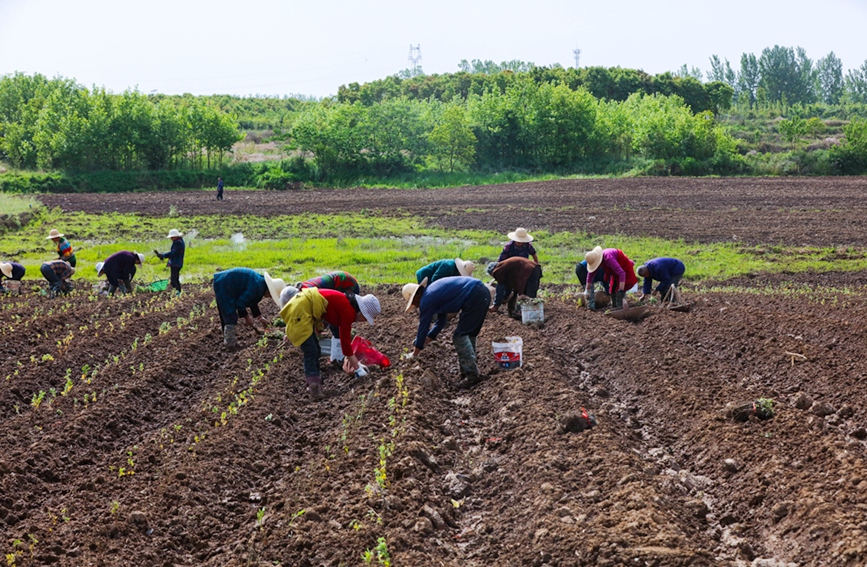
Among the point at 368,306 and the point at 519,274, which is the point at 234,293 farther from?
the point at 519,274

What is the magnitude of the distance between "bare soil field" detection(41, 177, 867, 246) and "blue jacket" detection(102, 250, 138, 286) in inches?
485

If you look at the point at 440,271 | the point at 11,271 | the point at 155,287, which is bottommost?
the point at 155,287

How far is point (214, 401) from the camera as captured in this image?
9438mm

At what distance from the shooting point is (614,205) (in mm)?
31188

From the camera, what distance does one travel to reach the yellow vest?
30.5 ft

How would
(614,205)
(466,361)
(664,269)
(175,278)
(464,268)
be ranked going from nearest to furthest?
(466,361), (464,268), (664,269), (175,278), (614,205)

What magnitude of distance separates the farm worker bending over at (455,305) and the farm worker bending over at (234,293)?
107 inches

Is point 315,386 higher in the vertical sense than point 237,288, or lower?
lower

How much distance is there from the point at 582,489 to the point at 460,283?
11.2 feet

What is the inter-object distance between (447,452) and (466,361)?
6.94 feet

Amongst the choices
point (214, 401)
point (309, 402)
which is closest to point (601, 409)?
point (309, 402)

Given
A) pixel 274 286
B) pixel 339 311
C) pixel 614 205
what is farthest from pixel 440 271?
pixel 614 205

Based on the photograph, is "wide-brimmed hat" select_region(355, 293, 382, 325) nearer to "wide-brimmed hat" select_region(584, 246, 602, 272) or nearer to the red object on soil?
the red object on soil

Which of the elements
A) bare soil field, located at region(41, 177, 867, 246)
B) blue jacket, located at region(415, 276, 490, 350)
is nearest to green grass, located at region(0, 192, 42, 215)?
bare soil field, located at region(41, 177, 867, 246)
